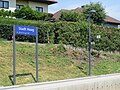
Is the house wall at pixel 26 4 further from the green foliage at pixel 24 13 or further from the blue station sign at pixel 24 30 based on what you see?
the blue station sign at pixel 24 30

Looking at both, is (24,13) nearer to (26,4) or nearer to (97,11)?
(26,4)

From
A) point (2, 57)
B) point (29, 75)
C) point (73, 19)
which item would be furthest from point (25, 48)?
point (73, 19)

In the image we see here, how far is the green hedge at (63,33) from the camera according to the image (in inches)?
1124

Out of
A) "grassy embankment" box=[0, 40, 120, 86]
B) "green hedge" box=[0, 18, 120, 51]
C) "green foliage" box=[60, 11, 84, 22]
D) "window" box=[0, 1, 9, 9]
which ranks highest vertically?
"window" box=[0, 1, 9, 9]

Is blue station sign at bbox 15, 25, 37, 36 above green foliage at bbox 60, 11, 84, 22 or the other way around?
the other way around

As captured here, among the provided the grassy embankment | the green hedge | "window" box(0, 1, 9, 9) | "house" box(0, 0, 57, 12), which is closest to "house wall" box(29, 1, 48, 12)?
"house" box(0, 0, 57, 12)

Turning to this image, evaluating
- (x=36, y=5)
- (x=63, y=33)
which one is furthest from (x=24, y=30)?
(x=36, y=5)

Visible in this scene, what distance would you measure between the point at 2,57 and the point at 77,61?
24.4ft

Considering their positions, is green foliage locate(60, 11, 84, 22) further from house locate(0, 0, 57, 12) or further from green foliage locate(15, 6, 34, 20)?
green foliage locate(15, 6, 34, 20)

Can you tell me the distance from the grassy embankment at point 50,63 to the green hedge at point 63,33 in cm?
161

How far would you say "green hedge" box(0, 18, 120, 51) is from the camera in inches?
1124

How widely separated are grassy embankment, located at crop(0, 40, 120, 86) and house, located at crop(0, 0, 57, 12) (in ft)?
56.2

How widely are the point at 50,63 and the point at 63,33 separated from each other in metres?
7.22

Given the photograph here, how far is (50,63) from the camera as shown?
80.9 ft
